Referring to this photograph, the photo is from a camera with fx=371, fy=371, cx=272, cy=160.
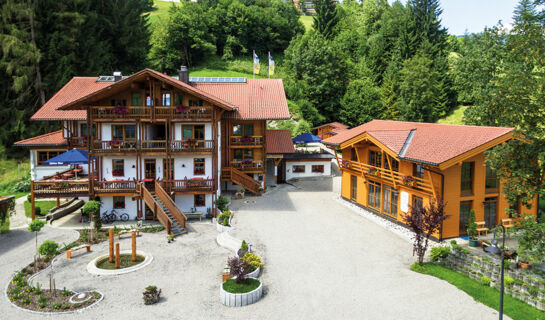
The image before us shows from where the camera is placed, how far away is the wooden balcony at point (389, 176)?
21.9m

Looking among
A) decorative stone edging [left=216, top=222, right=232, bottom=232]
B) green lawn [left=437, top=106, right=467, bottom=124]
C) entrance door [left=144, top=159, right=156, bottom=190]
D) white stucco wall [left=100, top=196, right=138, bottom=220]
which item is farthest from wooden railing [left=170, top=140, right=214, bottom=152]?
green lawn [left=437, top=106, right=467, bottom=124]

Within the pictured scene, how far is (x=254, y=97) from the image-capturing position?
35031mm

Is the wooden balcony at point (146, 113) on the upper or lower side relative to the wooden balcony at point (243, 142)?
upper

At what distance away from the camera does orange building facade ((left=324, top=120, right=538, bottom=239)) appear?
68.6ft

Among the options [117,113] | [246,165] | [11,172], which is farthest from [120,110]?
[11,172]

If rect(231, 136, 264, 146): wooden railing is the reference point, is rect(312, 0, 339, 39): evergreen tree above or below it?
above

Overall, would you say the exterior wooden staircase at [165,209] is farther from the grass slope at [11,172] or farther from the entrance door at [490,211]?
the grass slope at [11,172]

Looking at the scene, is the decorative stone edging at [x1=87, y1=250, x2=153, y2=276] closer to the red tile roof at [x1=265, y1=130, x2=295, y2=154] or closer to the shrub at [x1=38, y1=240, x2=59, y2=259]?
the shrub at [x1=38, y1=240, x2=59, y2=259]

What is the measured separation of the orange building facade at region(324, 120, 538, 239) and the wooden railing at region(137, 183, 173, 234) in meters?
14.2

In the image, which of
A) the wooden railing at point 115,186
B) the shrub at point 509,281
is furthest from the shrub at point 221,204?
the shrub at point 509,281

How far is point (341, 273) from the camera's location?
57.6ft

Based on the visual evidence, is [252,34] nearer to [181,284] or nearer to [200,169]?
[200,169]

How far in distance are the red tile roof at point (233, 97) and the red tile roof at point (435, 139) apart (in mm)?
8677

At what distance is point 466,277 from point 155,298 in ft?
45.7
